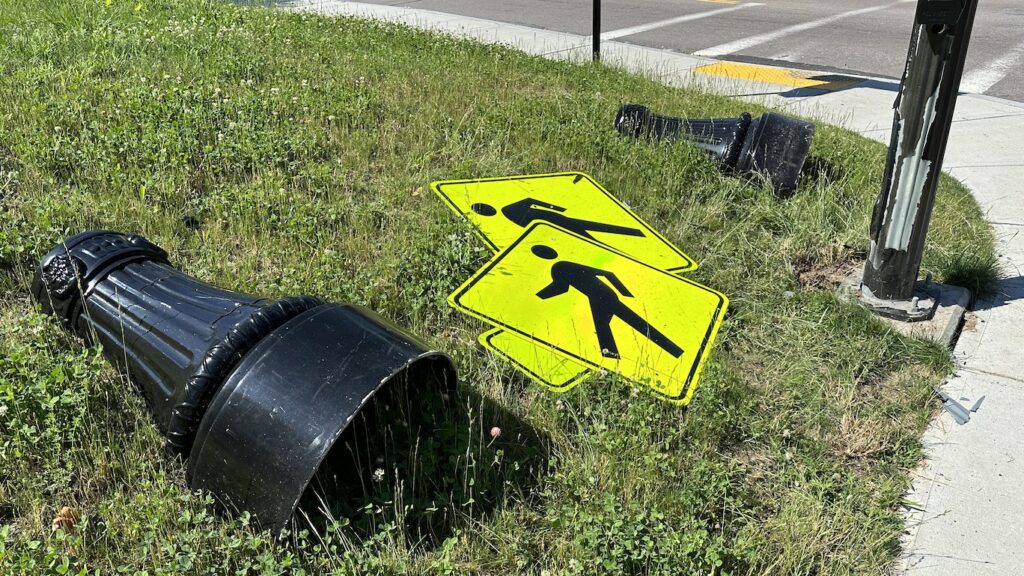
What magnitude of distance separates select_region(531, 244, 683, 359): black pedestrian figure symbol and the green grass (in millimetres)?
249

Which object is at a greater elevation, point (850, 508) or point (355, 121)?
point (355, 121)

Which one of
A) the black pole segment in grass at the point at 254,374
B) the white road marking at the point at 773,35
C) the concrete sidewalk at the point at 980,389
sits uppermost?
Result: the white road marking at the point at 773,35

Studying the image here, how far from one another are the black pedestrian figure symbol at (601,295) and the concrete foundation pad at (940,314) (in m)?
1.23

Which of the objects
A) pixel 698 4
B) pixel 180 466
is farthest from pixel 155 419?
pixel 698 4

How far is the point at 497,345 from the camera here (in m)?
3.48

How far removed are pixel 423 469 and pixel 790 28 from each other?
39.4ft

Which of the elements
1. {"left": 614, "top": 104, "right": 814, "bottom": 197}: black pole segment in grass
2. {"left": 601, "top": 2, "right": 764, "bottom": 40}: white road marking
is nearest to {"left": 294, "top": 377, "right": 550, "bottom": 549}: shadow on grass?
{"left": 614, "top": 104, "right": 814, "bottom": 197}: black pole segment in grass

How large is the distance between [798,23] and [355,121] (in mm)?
9931

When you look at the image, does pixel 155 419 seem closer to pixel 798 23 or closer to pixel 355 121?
pixel 355 121

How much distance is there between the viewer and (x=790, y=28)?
1269cm

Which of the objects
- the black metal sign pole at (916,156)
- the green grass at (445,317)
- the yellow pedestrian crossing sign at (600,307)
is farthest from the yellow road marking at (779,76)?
the yellow pedestrian crossing sign at (600,307)

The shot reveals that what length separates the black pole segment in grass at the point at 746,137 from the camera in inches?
204

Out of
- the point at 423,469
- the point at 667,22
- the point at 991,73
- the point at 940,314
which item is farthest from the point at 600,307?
the point at 667,22

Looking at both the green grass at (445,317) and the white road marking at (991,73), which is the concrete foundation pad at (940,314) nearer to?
the green grass at (445,317)
